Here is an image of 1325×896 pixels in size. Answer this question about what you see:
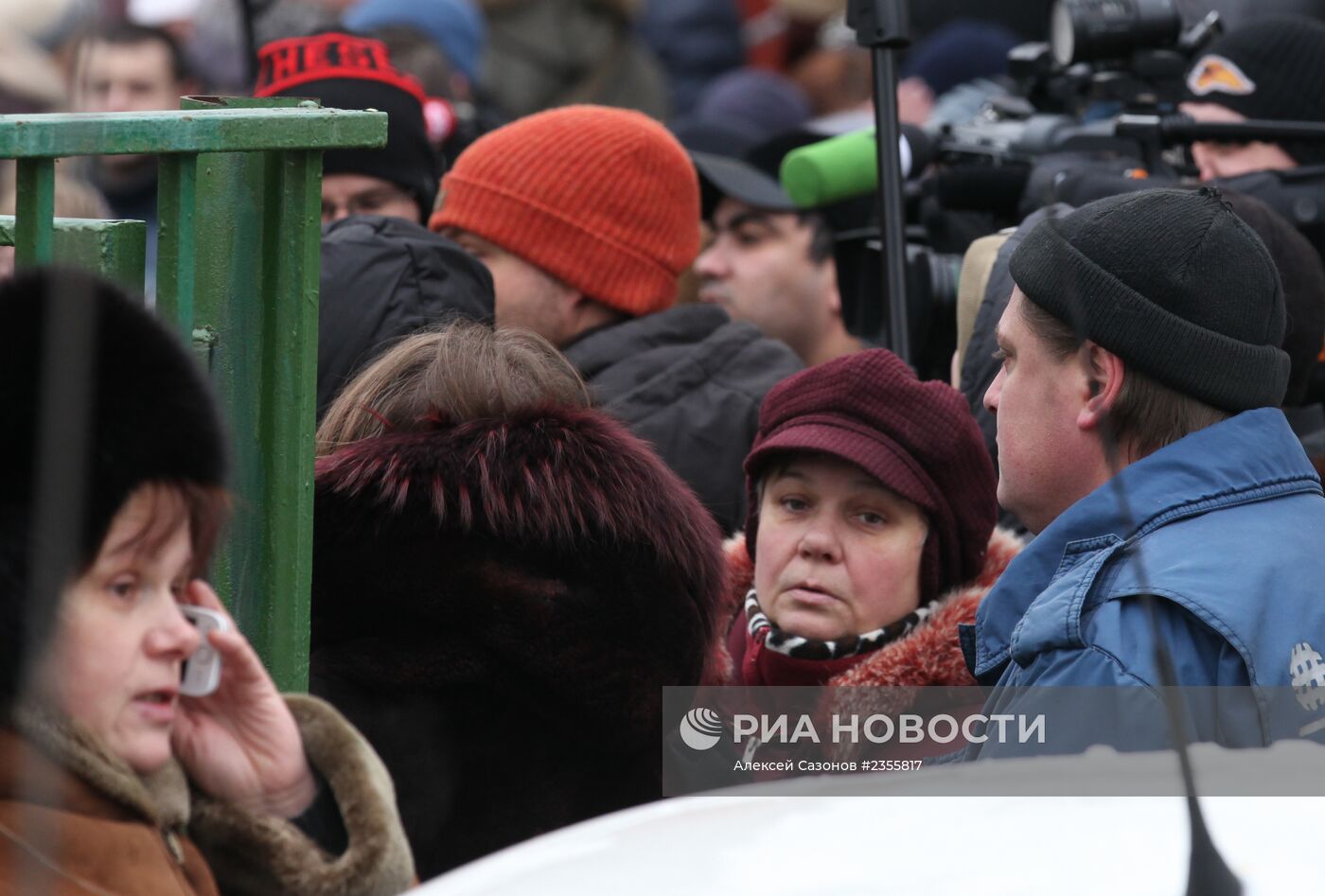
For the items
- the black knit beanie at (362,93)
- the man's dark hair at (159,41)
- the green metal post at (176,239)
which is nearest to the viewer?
the green metal post at (176,239)

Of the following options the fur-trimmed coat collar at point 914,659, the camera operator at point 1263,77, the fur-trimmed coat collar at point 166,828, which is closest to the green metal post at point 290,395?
the fur-trimmed coat collar at point 166,828

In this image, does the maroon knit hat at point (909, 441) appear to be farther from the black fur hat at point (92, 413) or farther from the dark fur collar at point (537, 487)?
the black fur hat at point (92, 413)

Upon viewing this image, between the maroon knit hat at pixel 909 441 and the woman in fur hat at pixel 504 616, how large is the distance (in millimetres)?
578

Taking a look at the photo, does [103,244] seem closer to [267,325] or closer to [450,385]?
[267,325]

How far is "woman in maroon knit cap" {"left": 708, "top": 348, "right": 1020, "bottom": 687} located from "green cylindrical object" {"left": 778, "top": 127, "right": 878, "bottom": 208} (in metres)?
1.03

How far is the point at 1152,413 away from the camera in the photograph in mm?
2029

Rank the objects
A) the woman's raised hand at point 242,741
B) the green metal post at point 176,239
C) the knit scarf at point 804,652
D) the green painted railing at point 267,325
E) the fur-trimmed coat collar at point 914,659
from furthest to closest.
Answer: the knit scarf at point 804,652 < the fur-trimmed coat collar at point 914,659 < the green painted railing at point 267,325 < the green metal post at point 176,239 < the woman's raised hand at point 242,741

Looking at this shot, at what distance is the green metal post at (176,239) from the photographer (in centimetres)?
165

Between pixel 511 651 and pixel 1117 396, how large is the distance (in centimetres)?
73

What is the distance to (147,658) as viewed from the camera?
4.56 ft

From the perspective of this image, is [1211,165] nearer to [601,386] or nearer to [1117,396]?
[601,386]

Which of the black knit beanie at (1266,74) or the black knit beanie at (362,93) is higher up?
the black knit beanie at (1266,74)

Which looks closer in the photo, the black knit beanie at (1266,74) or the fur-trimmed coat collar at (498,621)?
the fur-trimmed coat collar at (498,621)

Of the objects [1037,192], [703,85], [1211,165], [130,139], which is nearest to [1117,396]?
[130,139]
